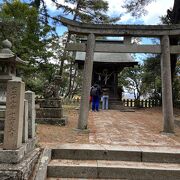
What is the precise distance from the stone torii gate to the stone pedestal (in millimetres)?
1451

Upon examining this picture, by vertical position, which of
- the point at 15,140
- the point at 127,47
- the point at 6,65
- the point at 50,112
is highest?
the point at 127,47

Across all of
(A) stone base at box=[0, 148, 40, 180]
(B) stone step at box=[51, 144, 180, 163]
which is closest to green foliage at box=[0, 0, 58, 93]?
(B) stone step at box=[51, 144, 180, 163]

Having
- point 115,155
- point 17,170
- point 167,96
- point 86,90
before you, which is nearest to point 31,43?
point 86,90

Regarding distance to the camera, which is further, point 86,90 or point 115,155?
point 86,90

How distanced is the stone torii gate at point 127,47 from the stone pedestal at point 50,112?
1451 millimetres

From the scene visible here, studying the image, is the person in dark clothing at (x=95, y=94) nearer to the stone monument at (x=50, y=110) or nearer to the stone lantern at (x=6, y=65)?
the stone monument at (x=50, y=110)

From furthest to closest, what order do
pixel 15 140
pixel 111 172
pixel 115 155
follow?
pixel 115 155 → pixel 111 172 → pixel 15 140

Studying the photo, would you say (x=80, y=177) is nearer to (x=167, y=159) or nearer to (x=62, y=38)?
(x=167, y=159)

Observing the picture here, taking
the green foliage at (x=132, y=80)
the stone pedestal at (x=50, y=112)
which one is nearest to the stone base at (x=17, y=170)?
the stone pedestal at (x=50, y=112)

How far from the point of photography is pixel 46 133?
9039 mm

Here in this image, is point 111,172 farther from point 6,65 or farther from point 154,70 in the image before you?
point 154,70

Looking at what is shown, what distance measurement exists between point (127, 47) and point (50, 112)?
4.07m

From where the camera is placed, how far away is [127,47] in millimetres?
Result: 10523

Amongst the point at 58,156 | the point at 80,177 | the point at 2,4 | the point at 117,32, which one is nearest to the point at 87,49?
the point at 117,32
